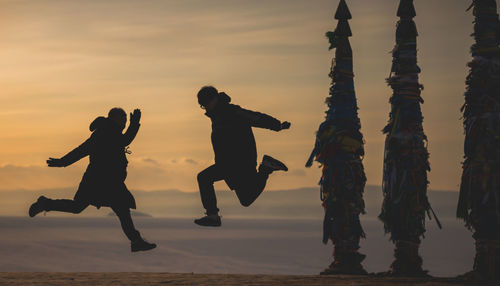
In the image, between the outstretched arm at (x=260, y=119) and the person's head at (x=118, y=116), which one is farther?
the person's head at (x=118, y=116)

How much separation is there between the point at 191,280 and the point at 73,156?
552 cm

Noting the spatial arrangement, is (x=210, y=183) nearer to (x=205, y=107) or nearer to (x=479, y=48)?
(x=205, y=107)

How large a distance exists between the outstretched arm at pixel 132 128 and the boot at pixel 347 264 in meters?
8.91

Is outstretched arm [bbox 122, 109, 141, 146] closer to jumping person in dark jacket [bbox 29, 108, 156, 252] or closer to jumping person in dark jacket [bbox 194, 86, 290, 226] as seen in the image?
jumping person in dark jacket [bbox 29, 108, 156, 252]

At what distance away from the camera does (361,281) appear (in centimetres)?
1861

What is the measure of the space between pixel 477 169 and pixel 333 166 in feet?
14.3

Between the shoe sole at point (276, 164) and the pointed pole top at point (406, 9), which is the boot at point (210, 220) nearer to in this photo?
the shoe sole at point (276, 164)

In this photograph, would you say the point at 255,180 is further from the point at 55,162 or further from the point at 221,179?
the point at 55,162

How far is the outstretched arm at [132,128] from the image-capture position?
15008 millimetres

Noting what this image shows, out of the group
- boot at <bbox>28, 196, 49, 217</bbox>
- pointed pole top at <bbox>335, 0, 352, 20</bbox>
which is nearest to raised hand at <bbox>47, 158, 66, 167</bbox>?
boot at <bbox>28, 196, 49, 217</bbox>

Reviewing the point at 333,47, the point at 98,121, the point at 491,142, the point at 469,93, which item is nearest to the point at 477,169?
the point at 491,142

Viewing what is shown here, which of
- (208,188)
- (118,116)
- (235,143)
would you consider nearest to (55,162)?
(118,116)

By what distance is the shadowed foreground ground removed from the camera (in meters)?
18.4

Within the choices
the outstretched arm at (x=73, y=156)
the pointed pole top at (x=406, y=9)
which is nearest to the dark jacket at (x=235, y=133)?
the outstretched arm at (x=73, y=156)
